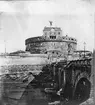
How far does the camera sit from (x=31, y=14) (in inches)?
81.0

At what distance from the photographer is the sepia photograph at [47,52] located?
2057mm

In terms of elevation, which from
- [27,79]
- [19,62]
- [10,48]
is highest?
[10,48]

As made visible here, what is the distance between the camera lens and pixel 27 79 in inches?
81.4

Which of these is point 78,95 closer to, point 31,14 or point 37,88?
point 37,88

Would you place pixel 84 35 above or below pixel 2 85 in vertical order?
above

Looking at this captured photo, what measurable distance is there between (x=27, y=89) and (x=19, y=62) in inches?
10.3

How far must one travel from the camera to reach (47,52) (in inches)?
82.2

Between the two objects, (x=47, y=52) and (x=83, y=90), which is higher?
(x=47, y=52)

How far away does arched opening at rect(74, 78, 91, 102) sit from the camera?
6.89 ft

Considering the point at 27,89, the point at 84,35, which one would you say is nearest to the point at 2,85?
the point at 27,89

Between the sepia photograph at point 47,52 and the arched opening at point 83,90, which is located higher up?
the sepia photograph at point 47,52

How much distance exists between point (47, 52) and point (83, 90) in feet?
1.63

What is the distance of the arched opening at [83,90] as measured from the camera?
210 cm

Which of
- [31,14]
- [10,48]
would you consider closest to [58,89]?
[10,48]
